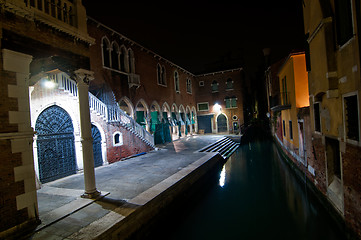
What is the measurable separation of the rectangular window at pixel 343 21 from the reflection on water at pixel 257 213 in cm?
493

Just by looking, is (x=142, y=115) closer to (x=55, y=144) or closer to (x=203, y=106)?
(x=55, y=144)

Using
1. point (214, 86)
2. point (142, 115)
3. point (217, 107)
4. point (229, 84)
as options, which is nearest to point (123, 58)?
point (142, 115)

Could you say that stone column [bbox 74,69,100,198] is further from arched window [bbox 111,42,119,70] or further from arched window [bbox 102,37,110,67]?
arched window [bbox 111,42,119,70]

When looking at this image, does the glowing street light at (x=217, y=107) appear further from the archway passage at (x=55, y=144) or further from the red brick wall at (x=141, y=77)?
the archway passage at (x=55, y=144)

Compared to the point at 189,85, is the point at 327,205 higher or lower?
lower

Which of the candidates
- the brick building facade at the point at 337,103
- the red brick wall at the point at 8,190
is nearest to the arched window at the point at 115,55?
the red brick wall at the point at 8,190

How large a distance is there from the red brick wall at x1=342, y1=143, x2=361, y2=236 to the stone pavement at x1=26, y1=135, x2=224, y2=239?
188 inches

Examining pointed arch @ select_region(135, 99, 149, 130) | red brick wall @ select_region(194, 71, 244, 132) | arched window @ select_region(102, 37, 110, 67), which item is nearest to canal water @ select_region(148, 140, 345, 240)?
pointed arch @ select_region(135, 99, 149, 130)

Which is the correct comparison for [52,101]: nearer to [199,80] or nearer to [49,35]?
[49,35]

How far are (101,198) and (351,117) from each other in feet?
22.1

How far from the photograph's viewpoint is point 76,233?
402 centimetres

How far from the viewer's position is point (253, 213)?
7.00 m

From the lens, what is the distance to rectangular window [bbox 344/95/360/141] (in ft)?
14.7

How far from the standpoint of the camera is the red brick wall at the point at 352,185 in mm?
4352
